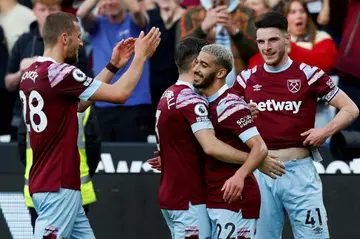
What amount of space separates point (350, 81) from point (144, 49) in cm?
438

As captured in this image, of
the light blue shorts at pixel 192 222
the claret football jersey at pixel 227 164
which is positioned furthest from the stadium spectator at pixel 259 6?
the light blue shorts at pixel 192 222

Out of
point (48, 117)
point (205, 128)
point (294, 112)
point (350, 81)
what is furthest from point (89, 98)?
point (350, 81)

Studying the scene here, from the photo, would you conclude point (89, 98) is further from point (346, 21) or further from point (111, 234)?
point (346, 21)

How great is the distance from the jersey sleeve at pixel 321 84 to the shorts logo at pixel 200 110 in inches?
58.6

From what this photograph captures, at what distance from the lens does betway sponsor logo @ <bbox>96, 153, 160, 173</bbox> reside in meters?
10.6

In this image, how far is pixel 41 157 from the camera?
7.85 metres

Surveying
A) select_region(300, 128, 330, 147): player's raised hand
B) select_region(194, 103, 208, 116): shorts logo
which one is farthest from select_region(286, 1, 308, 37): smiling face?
select_region(194, 103, 208, 116): shorts logo

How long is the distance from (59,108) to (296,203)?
91.7 inches

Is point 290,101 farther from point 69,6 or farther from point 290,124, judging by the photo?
point 69,6

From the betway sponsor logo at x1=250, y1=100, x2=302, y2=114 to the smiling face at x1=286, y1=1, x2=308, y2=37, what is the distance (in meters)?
2.83

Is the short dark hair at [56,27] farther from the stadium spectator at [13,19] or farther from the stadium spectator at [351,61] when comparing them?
the stadium spectator at [351,61]

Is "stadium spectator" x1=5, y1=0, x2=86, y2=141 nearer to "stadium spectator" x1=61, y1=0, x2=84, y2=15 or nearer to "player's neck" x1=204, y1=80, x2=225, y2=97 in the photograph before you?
"stadium spectator" x1=61, y1=0, x2=84, y2=15

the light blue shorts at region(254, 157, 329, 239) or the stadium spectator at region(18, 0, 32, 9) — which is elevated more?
the stadium spectator at region(18, 0, 32, 9)

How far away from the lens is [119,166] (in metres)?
10.6
